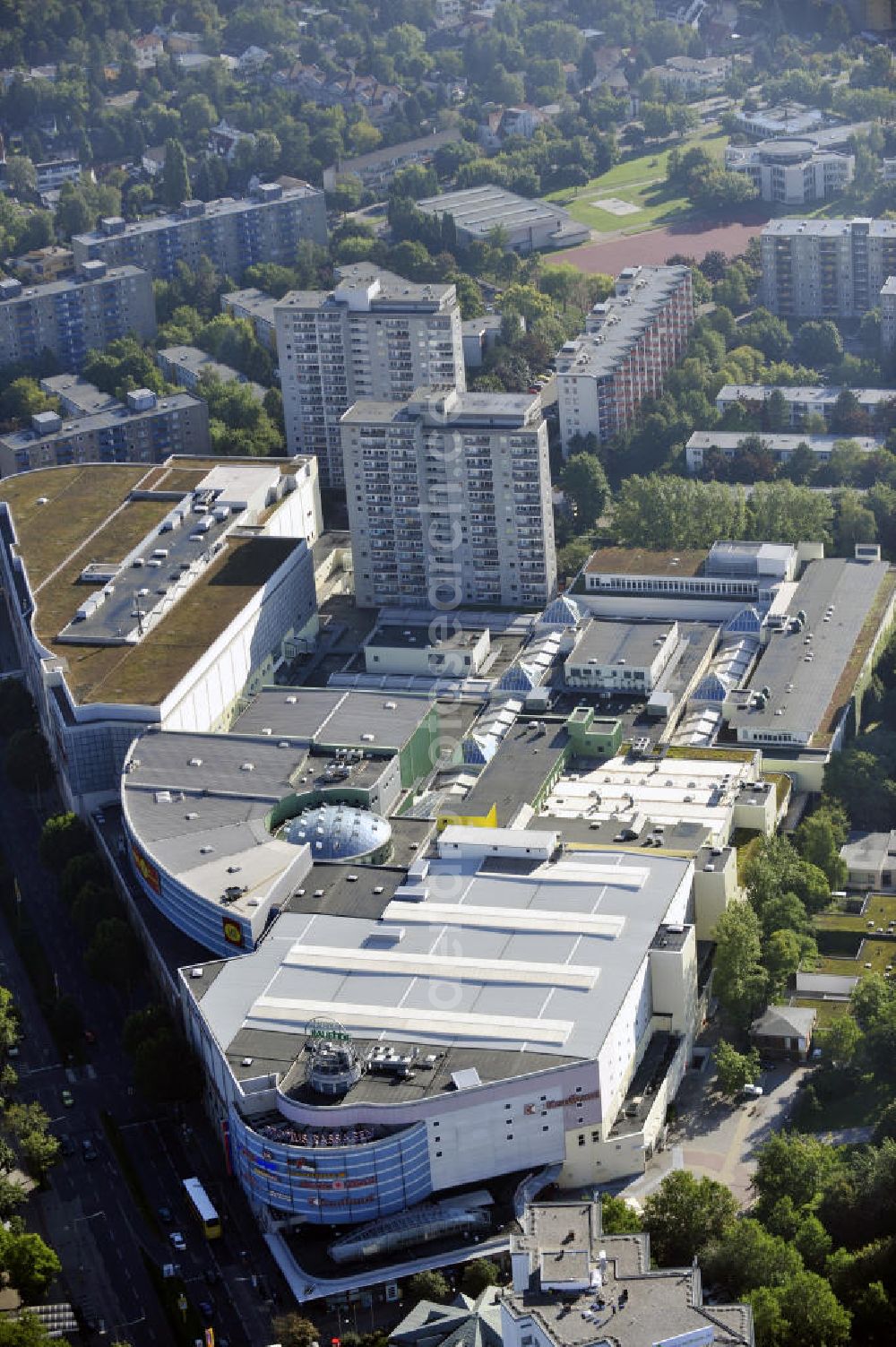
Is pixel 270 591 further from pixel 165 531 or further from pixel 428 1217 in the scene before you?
pixel 428 1217

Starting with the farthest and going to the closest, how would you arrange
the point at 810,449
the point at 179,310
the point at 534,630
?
the point at 179,310 < the point at 810,449 < the point at 534,630

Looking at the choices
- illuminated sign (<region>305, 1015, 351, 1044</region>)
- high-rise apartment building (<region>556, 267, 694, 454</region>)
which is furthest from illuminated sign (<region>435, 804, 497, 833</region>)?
high-rise apartment building (<region>556, 267, 694, 454</region>)

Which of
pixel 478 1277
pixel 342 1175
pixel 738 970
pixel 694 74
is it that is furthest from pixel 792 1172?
pixel 694 74

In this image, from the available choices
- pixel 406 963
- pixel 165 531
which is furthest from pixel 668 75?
pixel 406 963

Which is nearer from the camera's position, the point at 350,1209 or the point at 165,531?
the point at 350,1209

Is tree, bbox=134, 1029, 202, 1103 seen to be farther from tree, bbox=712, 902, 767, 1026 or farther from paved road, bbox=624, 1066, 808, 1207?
tree, bbox=712, 902, 767, 1026

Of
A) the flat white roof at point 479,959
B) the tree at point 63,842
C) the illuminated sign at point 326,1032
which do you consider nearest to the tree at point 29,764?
the tree at point 63,842

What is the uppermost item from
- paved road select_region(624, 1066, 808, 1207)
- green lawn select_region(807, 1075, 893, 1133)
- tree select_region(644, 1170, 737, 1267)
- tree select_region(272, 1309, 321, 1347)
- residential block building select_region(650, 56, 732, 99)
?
residential block building select_region(650, 56, 732, 99)
